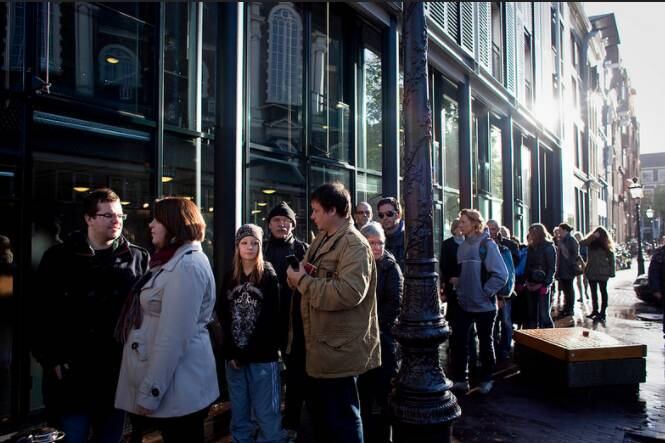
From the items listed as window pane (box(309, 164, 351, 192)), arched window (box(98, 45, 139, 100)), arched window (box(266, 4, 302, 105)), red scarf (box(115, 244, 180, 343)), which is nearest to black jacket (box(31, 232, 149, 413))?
red scarf (box(115, 244, 180, 343))

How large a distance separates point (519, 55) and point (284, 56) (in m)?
11.9

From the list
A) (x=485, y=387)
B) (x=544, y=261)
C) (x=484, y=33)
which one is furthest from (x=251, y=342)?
(x=484, y=33)

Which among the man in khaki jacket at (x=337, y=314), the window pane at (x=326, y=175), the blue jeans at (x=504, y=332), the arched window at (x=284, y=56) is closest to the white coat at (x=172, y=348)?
the man in khaki jacket at (x=337, y=314)

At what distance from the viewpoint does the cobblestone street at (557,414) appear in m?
4.51

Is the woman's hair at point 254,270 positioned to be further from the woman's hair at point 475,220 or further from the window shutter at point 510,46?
the window shutter at point 510,46

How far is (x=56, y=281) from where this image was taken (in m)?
2.94

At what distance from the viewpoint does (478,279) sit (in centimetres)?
542

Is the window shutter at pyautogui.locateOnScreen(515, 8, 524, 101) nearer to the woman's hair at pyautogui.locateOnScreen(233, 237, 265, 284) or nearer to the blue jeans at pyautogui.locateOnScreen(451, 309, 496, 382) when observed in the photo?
the blue jeans at pyautogui.locateOnScreen(451, 309, 496, 382)

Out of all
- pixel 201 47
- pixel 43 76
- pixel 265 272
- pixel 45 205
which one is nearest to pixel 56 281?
pixel 265 272

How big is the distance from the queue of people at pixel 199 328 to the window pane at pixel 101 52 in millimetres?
2441

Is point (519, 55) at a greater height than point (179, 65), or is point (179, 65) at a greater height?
point (519, 55)

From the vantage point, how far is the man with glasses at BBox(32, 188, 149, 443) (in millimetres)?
2854

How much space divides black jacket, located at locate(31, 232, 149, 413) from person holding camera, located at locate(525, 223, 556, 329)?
6.64 metres

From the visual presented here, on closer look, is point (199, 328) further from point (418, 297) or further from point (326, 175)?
point (326, 175)
